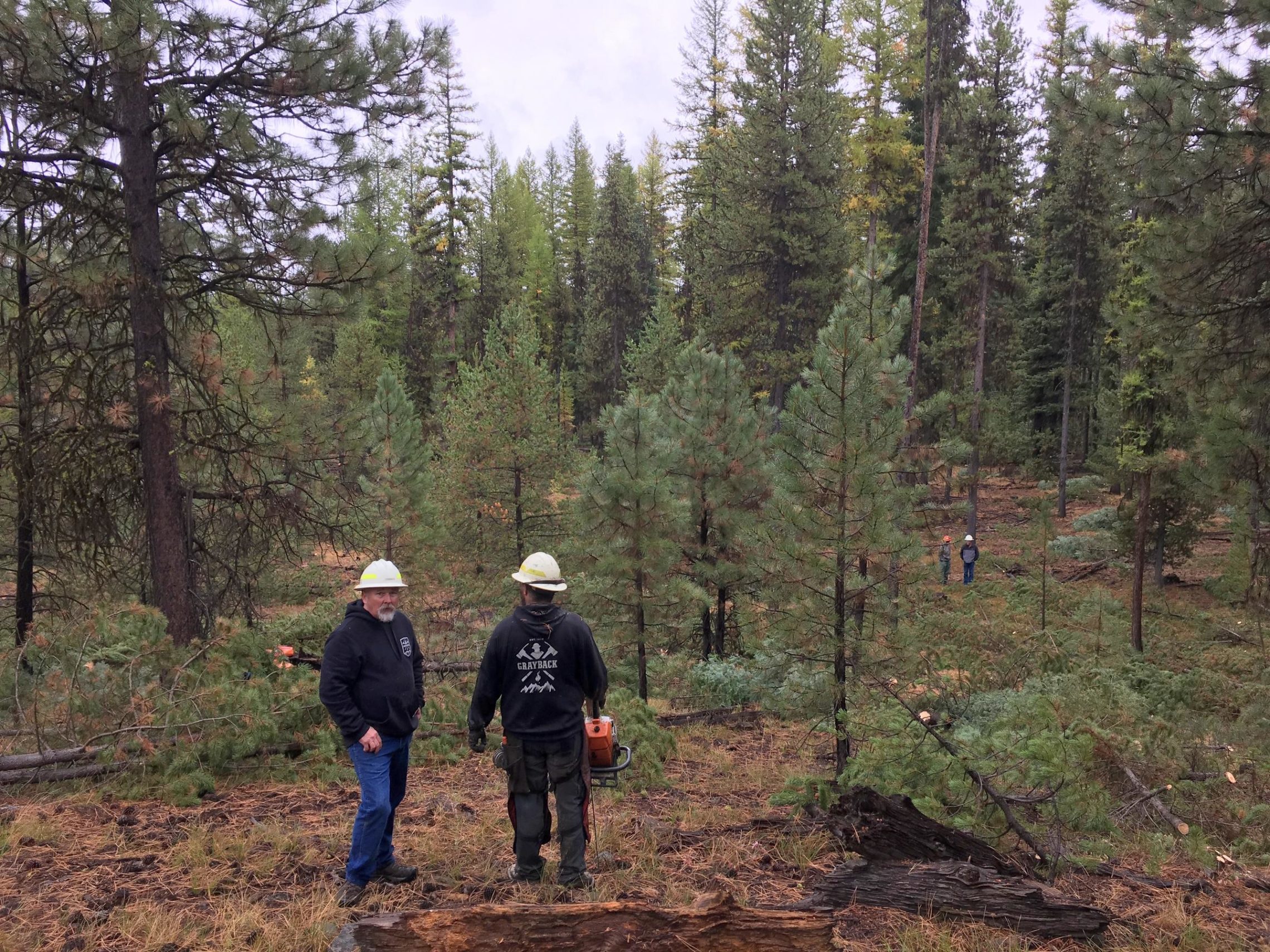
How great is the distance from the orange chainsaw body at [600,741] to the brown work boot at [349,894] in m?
1.55

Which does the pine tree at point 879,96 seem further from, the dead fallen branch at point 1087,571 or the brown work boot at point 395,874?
the brown work boot at point 395,874

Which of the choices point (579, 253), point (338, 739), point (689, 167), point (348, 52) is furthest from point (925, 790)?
point (579, 253)

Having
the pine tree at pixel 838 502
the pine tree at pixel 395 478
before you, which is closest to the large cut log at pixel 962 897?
the pine tree at pixel 838 502

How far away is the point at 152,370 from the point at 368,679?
5471 millimetres

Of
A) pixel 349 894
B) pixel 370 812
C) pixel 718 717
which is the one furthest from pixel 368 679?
pixel 718 717

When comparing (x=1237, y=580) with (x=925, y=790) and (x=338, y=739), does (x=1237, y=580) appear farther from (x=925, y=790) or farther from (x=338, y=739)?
(x=338, y=739)

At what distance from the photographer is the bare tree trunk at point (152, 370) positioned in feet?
26.6

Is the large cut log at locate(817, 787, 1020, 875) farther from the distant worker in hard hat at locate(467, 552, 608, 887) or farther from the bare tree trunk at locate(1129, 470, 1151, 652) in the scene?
the bare tree trunk at locate(1129, 470, 1151, 652)

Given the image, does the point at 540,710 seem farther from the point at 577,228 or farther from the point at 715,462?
the point at 577,228

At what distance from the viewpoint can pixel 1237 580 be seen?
47.1ft

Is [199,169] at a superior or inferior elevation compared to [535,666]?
superior

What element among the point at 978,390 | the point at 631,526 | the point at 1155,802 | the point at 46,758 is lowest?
the point at 1155,802

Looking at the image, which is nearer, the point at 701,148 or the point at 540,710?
the point at 540,710

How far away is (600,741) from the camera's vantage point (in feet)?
16.5
